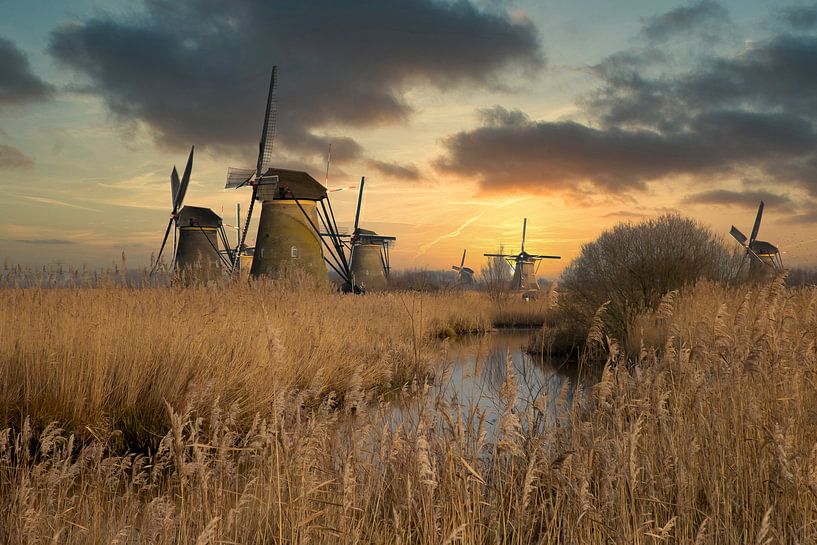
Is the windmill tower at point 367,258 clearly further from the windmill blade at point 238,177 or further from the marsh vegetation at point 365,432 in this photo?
the marsh vegetation at point 365,432

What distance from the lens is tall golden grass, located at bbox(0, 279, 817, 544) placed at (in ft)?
8.51

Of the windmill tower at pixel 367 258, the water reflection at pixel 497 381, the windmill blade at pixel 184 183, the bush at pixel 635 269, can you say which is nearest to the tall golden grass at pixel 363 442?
the water reflection at pixel 497 381

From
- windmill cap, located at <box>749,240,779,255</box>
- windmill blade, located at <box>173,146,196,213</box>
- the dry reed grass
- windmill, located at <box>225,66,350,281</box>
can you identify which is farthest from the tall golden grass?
windmill cap, located at <box>749,240,779,255</box>

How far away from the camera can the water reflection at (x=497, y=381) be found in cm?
333

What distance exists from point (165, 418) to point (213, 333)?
203 cm

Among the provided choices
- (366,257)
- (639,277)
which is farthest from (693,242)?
(366,257)

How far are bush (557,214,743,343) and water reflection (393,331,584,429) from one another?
159cm

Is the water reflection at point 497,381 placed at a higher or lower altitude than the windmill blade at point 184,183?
lower

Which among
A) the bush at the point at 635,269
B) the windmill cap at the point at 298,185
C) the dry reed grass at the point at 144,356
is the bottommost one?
the dry reed grass at the point at 144,356

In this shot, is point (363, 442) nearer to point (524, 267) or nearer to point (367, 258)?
point (367, 258)

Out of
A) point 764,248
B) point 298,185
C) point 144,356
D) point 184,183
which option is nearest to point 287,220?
point 298,185

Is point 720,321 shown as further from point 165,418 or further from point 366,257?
point 366,257

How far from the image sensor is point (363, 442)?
3322mm

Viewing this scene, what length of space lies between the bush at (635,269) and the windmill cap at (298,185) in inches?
551
